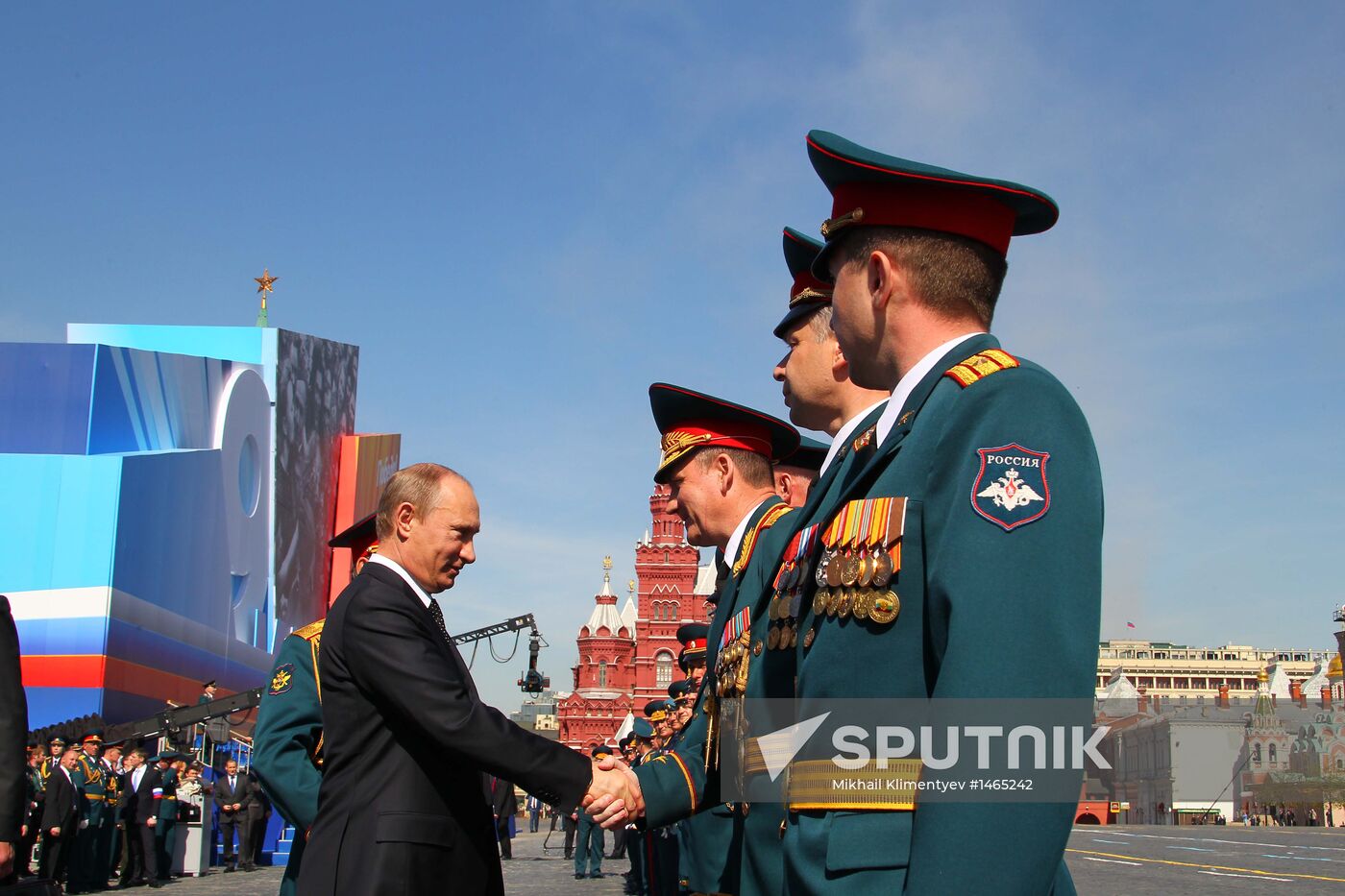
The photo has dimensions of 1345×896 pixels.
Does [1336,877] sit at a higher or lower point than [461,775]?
lower

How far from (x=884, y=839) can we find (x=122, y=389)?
2529cm

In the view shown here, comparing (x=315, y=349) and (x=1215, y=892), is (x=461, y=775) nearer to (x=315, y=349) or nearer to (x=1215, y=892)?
(x=1215, y=892)

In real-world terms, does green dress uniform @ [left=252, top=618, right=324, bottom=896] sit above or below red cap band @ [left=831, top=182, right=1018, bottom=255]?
below

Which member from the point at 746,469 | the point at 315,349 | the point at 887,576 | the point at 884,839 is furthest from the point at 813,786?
the point at 315,349

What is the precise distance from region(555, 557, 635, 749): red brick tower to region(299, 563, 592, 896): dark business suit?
59.5m

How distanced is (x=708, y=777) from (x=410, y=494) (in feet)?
4.04

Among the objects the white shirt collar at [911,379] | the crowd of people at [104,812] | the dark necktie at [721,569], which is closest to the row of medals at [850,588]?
the white shirt collar at [911,379]

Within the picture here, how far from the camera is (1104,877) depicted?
13.8m

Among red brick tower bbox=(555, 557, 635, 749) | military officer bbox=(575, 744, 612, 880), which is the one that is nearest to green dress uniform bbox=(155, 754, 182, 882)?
military officer bbox=(575, 744, 612, 880)

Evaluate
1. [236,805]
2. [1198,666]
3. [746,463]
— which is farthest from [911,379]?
[1198,666]

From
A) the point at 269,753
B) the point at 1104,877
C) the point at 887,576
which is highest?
the point at 887,576

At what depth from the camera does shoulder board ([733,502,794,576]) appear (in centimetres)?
397

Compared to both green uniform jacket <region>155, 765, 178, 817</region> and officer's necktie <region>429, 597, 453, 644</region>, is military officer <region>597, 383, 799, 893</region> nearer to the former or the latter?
officer's necktie <region>429, 597, 453, 644</region>

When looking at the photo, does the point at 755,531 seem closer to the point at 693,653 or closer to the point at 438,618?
the point at 438,618
